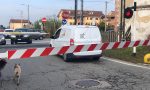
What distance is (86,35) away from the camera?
711 inches

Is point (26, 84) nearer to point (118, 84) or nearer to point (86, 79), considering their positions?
point (86, 79)

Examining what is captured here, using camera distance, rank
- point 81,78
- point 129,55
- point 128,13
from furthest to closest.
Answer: point 129,55 → point 128,13 → point 81,78

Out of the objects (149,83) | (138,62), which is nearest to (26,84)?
(149,83)

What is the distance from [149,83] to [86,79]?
2059mm

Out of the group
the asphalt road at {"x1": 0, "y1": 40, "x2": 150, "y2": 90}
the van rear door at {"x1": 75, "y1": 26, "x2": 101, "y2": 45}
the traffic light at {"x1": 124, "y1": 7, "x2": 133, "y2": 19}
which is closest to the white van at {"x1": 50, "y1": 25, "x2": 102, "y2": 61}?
the van rear door at {"x1": 75, "y1": 26, "x2": 101, "y2": 45}

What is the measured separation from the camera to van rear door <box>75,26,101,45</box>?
17.9 metres

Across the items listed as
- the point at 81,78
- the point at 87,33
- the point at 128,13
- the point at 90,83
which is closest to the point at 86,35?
the point at 87,33

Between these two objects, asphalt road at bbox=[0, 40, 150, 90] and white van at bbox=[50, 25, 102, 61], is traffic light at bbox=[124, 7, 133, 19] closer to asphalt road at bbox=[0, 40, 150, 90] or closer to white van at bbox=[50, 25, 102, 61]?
white van at bbox=[50, 25, 102, 61]

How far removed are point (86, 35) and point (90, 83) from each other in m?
7.00

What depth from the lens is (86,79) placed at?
12.0m

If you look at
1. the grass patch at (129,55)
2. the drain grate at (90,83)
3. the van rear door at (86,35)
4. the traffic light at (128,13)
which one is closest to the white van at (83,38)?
the van rear door at (86,35)

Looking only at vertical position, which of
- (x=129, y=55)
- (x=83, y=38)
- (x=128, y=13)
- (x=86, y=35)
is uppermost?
(x=128, y=13)

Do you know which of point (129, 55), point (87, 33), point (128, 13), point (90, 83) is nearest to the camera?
point (90, 83)

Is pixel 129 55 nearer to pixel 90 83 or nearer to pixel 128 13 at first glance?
pixel 128 13
